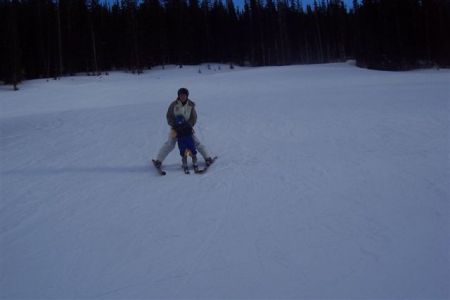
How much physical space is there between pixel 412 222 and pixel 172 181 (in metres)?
4.14

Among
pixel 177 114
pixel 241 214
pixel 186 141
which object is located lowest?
pixel 241 214

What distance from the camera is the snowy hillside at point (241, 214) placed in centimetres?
329

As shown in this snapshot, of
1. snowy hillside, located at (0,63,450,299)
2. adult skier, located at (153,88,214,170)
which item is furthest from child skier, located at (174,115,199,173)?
Answer: snowy hillside, located at (0,63,450,299)

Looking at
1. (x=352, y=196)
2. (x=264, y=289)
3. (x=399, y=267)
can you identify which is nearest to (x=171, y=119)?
(x=352, y=196)

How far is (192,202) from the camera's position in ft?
17.5

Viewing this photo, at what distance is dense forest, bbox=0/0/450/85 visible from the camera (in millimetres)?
33438

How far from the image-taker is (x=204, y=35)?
51781mm

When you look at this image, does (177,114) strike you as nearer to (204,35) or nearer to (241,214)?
(241,214)

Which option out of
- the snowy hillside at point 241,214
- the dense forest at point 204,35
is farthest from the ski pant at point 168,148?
the dense forest at point 204,35

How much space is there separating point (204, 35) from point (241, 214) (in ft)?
167

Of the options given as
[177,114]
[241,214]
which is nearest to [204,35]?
[177,114]

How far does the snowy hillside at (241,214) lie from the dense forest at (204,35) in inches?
900

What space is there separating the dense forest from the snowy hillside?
75.0 feet

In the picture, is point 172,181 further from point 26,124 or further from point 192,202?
point 26,124
